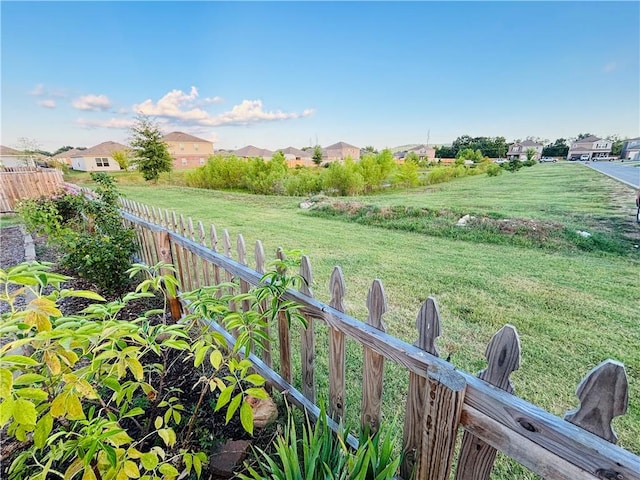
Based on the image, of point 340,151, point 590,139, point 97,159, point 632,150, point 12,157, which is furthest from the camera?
point 340,151

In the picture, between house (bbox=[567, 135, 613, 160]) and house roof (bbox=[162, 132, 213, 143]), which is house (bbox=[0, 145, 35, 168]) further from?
house (bbox=[567, 135, 613, 160])

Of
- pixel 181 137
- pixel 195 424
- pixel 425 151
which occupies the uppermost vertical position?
pixel 181 137

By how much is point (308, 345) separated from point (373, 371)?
472 millimetres

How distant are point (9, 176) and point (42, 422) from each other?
1404 cm

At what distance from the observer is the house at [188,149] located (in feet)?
150

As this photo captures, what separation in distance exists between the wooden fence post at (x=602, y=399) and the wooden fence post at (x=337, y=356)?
0.82 metres

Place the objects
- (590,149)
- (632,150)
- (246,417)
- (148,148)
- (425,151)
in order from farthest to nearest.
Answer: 1. (425,151)
2. (590,149)
3. (632,150)
4. (148,148)
5. (246,417)

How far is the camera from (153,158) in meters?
21.7

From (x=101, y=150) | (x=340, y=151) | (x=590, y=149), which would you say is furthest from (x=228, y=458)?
(x=590, y=149)

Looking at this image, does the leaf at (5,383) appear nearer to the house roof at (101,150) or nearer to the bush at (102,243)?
the bush at (102,243)

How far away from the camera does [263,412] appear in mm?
1678

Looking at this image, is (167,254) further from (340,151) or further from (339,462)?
(340,151)

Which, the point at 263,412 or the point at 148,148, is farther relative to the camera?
the point at 148,148

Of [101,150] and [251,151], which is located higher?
[101,150]
